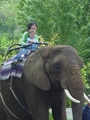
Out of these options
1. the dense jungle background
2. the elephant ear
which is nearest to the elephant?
the elephant ear

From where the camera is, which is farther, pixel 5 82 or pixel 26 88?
pixel 5 82

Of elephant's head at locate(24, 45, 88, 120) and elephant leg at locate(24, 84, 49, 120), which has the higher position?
elephant's head at locate(24, 45, 88, 120)

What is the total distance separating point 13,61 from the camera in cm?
952

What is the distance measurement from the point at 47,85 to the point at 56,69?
1.06ft

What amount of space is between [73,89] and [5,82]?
7.55 ft

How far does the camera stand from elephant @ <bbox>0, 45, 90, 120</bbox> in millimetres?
7965

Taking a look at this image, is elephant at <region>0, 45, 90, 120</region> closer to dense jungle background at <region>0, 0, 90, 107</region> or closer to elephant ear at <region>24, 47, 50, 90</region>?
elephant ear at <region>24, 47, 50, 90</region>

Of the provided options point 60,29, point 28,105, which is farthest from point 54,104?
point 60,29

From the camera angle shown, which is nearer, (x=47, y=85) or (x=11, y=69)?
(x=47, y=85)

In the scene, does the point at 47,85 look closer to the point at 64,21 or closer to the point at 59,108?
the point at 59,108

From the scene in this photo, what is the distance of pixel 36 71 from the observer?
8.77 metres

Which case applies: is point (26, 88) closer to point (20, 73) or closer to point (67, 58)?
point (20, 73)

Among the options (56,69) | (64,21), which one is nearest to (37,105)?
(56,69)

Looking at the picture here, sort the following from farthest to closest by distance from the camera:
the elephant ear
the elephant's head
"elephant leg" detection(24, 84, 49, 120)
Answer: "elephant leg" detection(24, 84, 49, 120) → the elephant ear → the elephant's head
